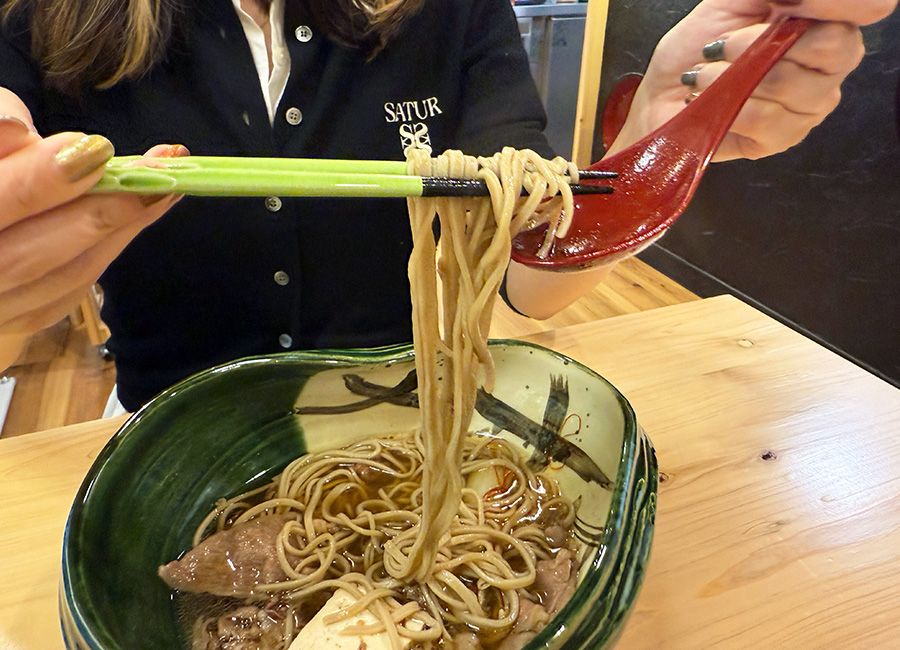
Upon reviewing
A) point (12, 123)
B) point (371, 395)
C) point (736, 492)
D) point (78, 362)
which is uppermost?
point (12, 123)

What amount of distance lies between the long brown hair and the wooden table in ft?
1.73

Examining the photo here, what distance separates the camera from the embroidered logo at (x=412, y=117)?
112cm

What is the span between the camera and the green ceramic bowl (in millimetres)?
560

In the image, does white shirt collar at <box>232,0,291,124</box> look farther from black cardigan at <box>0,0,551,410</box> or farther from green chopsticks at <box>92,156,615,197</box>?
green chopsticks at <box>92,156,615,197</box>

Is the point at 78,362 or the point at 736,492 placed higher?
the point at 736,492

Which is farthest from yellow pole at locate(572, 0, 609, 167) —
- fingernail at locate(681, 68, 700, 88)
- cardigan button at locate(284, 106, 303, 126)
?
cardigan button at locate(284, 106, 303, 126)

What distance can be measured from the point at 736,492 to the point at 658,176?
0.43 m

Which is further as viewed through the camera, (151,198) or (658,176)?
(658,176)

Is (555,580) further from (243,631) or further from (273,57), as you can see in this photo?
(273,57)

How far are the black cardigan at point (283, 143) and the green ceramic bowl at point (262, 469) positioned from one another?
326mm

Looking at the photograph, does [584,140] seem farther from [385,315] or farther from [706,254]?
[385,315]

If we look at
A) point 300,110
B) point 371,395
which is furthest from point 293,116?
point 371,395

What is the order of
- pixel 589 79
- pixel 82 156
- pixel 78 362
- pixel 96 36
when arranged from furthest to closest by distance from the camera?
pixel 589 79 < pixel 78 362 < pixel 96 36 < pixel 82 156

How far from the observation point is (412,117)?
113cm
